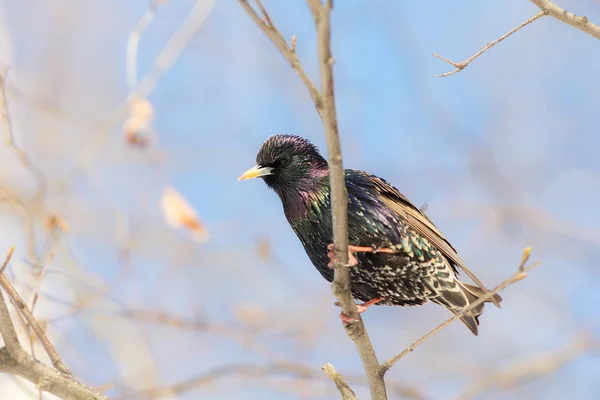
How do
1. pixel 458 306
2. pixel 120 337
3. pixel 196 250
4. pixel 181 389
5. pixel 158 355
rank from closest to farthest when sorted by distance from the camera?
1. pixel 458 306
2. pixel 181 389
3. pixel 120 337
4. pixel 196 250
5. pixel 158 355

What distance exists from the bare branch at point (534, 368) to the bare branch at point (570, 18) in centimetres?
354

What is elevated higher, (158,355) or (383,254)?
(158,355)

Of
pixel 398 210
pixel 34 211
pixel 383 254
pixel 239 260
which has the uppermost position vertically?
pixel 239 260

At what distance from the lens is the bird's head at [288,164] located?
389cm

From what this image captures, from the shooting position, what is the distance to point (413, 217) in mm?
3908

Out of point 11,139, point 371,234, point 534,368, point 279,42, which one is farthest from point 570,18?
point 534,368

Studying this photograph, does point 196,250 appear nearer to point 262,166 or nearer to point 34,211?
point 34,211

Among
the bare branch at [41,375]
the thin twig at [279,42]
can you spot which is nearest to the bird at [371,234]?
the thin twig at [279,42]

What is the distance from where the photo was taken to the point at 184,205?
5.04 m

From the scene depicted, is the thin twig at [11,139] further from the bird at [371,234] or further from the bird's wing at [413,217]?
the bird's wing at [413,217]

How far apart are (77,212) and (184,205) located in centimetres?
243

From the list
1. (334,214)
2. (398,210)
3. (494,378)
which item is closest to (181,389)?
(398,210)

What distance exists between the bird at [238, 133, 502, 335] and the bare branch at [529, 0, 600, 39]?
1.44 meters

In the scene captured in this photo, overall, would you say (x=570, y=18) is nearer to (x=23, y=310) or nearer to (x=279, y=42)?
(x=279, y=42)
